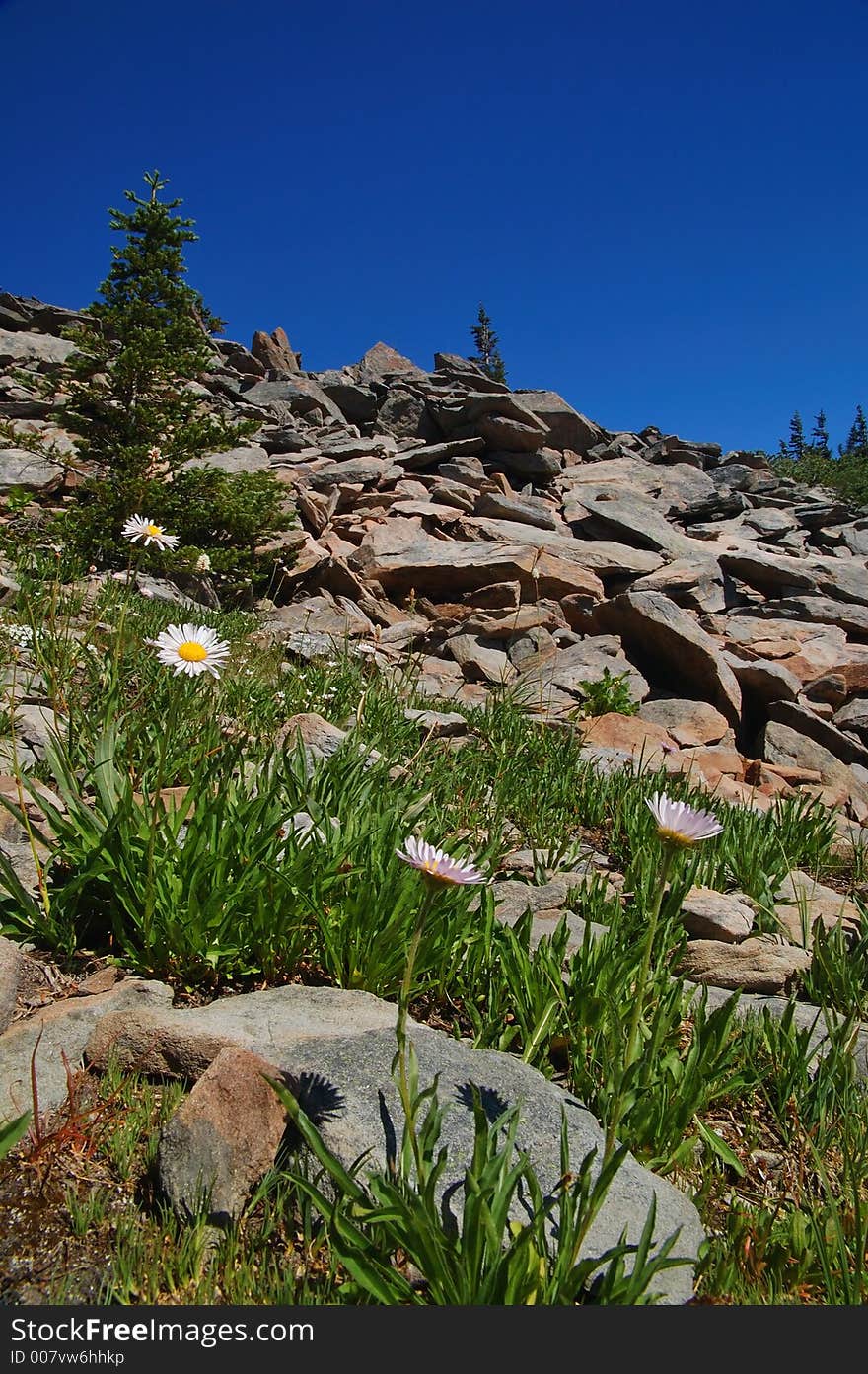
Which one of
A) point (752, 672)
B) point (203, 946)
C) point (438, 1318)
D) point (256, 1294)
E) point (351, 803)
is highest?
point (752, 672)

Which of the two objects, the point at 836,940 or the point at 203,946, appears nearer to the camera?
the point at 203,946

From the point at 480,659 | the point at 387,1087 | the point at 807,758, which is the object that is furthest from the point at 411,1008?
the point at 480,659

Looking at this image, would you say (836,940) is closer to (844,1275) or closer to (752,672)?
(844,1275)

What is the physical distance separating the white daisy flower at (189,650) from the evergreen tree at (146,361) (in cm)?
1042

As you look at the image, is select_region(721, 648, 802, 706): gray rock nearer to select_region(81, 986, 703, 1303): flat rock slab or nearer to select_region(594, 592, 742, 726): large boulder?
select_region(594, 592, 742, 726): large boulder

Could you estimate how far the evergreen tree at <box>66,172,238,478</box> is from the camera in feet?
40.2

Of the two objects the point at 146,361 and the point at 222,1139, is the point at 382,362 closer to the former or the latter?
the point at 146,361

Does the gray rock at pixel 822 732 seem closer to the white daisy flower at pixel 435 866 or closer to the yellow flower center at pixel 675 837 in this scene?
the yellow flower center at pixel 675 837

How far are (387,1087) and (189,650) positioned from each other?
138 cm

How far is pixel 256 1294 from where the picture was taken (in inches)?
58.5

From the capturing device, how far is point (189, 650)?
249 cm

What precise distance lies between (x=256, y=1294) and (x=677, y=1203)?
0.94 meters

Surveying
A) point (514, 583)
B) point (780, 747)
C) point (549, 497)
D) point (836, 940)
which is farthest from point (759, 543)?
point (836, 940)

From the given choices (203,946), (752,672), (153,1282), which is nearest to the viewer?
(153,1282)
